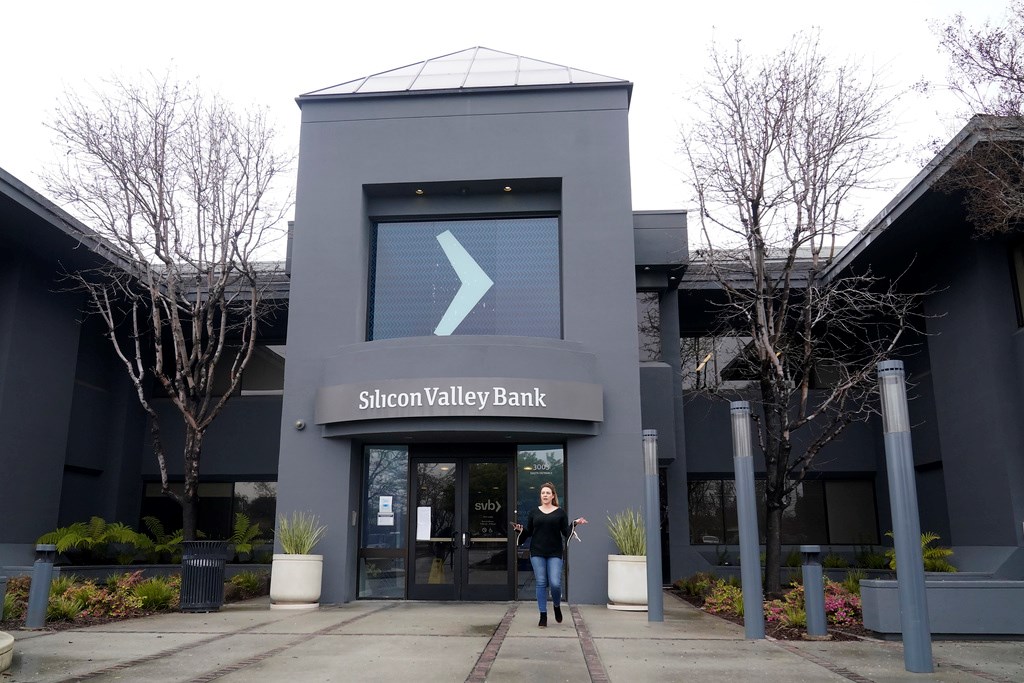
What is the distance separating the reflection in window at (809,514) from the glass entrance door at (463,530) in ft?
22.7

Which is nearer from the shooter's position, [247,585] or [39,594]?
[39,594]

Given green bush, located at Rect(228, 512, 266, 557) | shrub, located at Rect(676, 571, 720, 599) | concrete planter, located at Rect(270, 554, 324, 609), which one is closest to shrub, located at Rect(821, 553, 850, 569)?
shrub, located at Rect(676, 571, 720, 599)

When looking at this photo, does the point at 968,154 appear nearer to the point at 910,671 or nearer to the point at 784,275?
the point at 784,275

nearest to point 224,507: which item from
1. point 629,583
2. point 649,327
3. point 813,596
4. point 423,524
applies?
point 423,524

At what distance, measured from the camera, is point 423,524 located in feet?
49.8

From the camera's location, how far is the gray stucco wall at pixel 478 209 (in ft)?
48.1

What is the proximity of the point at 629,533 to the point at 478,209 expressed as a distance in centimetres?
706

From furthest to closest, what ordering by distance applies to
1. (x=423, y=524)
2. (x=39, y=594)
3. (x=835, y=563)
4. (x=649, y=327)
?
1. (x=649, y=327)
2. (x=835, y=563)
3. (x=423, y=524)
4. (x=39, y=594)

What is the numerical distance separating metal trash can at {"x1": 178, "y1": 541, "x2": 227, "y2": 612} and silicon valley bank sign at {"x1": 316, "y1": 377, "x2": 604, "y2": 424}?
3023 mm

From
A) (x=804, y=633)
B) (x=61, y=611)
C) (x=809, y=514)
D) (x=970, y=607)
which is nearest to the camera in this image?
(x=970, y=607)

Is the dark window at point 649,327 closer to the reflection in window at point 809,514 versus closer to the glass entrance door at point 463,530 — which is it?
the reflection in window at point 809,514

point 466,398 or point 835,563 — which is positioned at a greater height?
point 466,398

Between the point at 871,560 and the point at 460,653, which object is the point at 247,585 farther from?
the point at 871,560

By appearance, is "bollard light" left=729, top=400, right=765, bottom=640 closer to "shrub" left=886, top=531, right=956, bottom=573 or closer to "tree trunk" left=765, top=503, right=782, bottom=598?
"tree trunk" left=765, top=503, right=782, bottom=598
